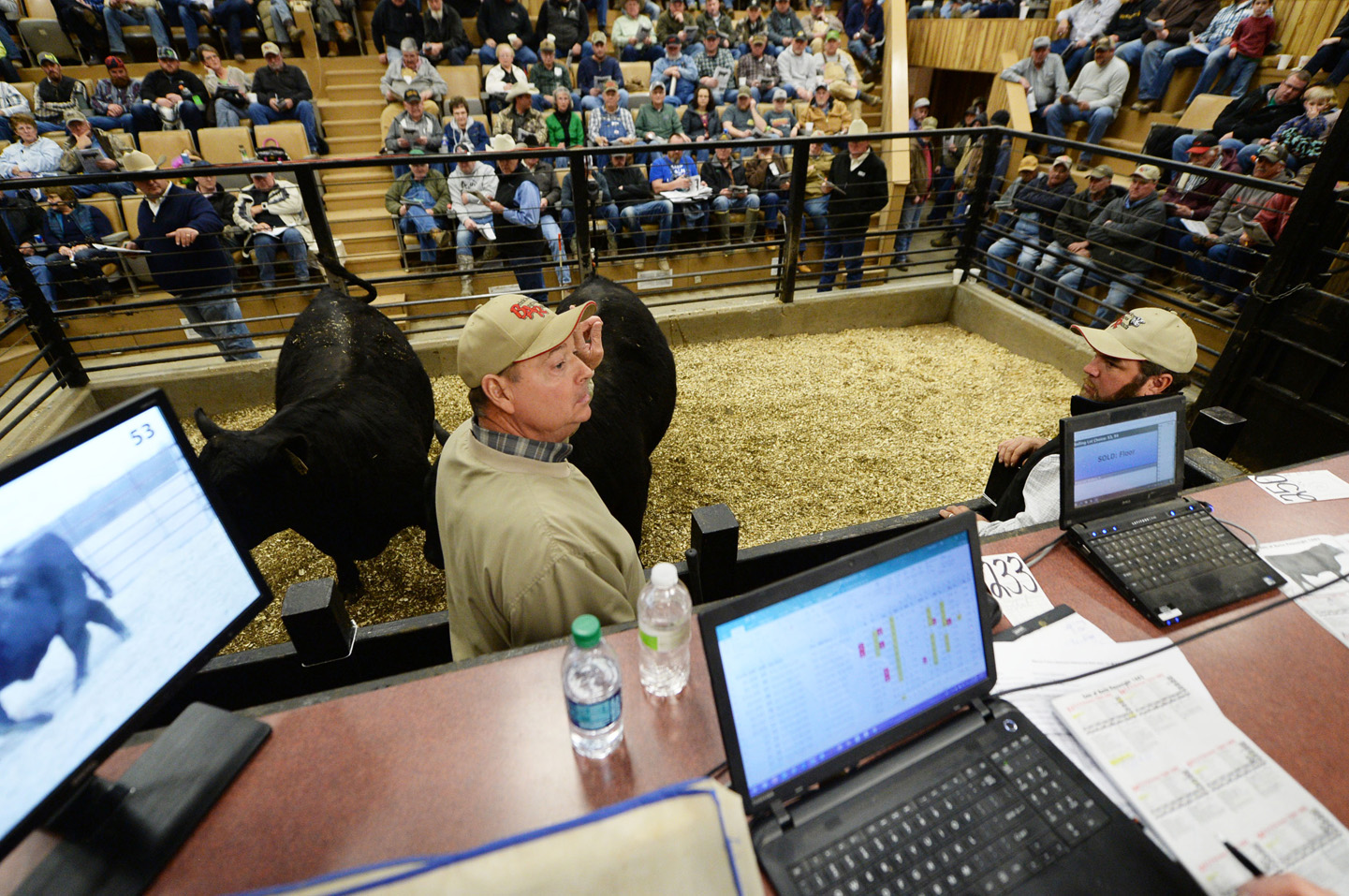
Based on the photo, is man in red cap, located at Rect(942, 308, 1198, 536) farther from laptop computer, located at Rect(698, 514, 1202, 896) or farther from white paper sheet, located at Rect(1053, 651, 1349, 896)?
laptop computer, located at Rect(698, 514, 1202, 896)

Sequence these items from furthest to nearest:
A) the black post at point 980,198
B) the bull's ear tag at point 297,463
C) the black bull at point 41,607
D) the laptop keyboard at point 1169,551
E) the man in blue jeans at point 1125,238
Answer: the black post at point 980,198
the man in blue jeans at point 1125,238
the bull's ear tag at point 297,463
the laptop keyboard at point 1169,551
the black bull at point 41,607

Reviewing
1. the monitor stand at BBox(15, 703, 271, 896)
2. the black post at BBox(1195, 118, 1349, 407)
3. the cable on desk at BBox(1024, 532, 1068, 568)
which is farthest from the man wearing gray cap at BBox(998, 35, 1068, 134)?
the monitor stand at BBox(15, 703, 271, 896)

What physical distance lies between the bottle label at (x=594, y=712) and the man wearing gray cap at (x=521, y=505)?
288 mm

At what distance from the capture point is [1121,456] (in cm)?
142

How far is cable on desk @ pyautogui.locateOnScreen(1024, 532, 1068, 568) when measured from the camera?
138 cm

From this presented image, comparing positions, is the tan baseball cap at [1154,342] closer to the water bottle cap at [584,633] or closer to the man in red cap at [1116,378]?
the man in red cap at [1116,378]

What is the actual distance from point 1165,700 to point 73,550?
1.60 m

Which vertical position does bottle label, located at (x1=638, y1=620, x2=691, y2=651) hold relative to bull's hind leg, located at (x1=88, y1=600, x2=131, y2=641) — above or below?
below

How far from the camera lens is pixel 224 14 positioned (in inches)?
289

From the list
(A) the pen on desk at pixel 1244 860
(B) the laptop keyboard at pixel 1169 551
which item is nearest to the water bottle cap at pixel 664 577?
(A) the pen on desk at pixel 1244 860

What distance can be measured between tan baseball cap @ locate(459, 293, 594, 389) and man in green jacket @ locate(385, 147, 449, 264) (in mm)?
3872

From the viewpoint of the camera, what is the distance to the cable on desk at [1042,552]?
54.4 inches

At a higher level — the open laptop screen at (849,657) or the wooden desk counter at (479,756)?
the open laptop screen at (849,657)

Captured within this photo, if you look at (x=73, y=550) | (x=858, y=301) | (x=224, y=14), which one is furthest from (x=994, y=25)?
(x=73, y=550)
